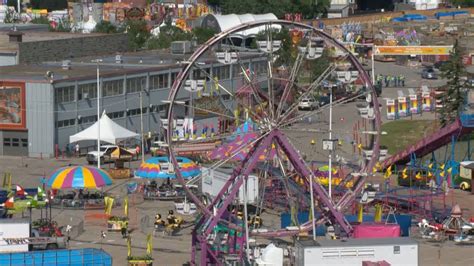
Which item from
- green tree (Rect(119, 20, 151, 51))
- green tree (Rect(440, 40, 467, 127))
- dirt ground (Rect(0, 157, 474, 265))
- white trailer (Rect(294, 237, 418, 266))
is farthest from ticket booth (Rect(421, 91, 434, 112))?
white trailer (Rect(294, 237, 418, 266))

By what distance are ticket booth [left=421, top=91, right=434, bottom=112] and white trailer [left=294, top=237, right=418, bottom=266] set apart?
171 ft

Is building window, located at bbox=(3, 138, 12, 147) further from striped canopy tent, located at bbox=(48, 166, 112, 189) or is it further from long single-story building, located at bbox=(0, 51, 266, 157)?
striped canopy tent, located at bbox=(48, 166, 112, 189)

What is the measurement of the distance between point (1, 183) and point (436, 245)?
66.6 ft

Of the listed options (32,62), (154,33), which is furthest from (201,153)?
(154,33)

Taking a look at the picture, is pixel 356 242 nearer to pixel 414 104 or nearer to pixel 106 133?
pixel 106 133

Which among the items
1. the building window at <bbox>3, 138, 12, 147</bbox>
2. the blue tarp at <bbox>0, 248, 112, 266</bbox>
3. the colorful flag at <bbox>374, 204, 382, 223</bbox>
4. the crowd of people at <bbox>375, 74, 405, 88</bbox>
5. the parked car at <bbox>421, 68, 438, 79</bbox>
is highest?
the blue tarp at <bbox>0, 248, 112, 266</bbox>

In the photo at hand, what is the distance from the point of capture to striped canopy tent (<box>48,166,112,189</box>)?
199 feet

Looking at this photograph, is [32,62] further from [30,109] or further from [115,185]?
[115,185]

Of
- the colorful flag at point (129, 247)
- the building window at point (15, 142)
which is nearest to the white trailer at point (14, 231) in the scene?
the colorful flag at point (129, 247)

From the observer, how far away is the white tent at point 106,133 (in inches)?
2906

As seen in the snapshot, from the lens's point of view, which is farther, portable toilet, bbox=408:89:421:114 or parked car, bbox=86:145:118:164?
portable toilet, bbox=408:89:421:114

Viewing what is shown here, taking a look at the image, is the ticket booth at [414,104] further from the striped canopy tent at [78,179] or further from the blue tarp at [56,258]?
the blue tarp at [56,258]

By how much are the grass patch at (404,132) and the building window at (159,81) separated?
10.5 metres

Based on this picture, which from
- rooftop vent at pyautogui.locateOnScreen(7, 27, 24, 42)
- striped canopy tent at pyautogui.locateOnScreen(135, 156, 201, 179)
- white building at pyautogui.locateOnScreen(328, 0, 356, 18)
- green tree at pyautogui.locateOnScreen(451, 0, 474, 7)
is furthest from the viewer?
green tree at pyautogui.locateOnScreen(451, 0, 474, 7)
